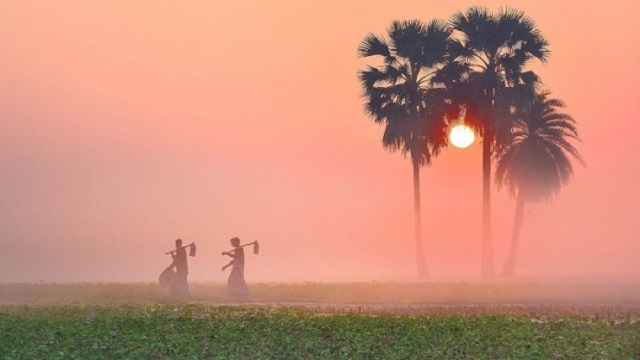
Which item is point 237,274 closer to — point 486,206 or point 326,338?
point 326,338

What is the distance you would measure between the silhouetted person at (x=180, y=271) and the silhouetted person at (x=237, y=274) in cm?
185

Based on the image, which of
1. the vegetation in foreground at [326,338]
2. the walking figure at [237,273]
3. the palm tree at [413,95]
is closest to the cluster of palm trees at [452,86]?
the palm tree at [413,95]

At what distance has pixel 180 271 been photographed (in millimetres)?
56406

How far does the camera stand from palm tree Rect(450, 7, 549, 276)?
2985 inches

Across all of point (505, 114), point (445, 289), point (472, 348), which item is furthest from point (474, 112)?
point (472, 348)

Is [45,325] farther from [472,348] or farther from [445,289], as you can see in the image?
[445,289]

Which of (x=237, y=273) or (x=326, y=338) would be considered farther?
(x=237, y=273)

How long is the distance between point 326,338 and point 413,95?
4391 cm

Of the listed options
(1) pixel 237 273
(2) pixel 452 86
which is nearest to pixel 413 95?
(2) pixel 452 86

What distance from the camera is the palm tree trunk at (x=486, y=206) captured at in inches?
2997

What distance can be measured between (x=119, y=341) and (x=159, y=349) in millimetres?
1175

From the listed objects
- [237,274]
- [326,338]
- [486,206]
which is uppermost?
[486,206]

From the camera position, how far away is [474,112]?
251 ft

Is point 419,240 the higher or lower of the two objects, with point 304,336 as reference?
higher
